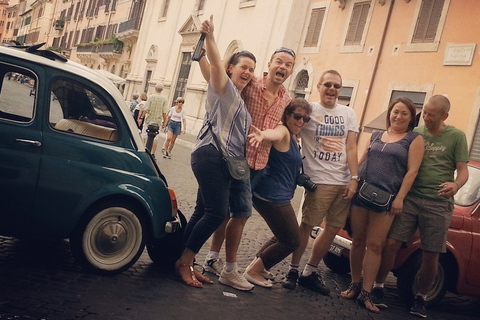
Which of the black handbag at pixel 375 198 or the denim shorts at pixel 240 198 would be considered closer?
the denim shorts at pixel 240 198

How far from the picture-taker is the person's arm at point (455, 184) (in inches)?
184

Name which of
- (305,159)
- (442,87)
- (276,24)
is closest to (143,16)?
(276,24)

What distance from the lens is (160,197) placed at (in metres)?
4.41

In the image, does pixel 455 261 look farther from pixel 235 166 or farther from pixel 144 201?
pixel 144 201

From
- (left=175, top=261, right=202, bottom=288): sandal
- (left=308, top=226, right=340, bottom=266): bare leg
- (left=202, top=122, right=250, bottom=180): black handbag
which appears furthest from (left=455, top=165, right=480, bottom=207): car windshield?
(left=175, top=261, right=202, bottom=288): sandal

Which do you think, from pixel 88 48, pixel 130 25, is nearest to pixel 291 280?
pixel 130 25

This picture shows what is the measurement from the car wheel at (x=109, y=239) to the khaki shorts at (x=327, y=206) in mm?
1494

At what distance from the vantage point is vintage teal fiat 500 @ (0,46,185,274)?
395 cm

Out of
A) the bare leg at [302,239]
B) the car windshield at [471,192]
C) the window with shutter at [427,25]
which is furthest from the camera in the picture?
the window with shutter at [427,25]

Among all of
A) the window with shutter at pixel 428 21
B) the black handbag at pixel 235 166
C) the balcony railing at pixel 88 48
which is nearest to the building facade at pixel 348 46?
the window with shutter at pixel 428 21

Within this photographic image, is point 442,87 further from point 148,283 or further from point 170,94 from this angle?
point 170,94

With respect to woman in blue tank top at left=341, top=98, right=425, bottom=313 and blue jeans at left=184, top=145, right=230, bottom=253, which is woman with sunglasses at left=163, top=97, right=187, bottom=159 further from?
blue jeans at left=184, top=145, right=230, bottom=253

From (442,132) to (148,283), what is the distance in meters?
2.75

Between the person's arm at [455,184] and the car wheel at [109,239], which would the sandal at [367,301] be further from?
the car wheel at [109,239]
